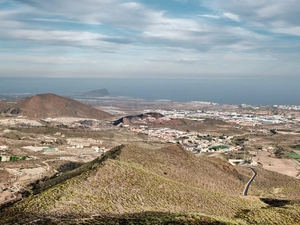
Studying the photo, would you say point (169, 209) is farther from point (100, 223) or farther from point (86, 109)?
point (86, 109)

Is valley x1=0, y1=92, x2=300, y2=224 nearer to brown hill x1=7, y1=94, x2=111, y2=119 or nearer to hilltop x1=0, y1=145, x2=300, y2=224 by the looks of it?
hilltop x1=0, y1=145, x2=300, y2=224

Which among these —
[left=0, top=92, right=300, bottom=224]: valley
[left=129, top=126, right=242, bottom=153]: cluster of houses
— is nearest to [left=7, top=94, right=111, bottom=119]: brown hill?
[left=0, top=92, right=300, bottom=224]: valley

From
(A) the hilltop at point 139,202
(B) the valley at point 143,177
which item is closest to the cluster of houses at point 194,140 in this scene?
(B) the valley at point 143,177

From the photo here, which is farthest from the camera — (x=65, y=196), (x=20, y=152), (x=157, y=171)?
(x=20, y=152)

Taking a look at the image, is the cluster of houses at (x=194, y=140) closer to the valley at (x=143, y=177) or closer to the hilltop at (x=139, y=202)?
the valley at (x=143, y=177)

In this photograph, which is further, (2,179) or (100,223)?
(2,179)

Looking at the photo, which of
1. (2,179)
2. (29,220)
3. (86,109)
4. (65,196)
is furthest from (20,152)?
(86,109)
